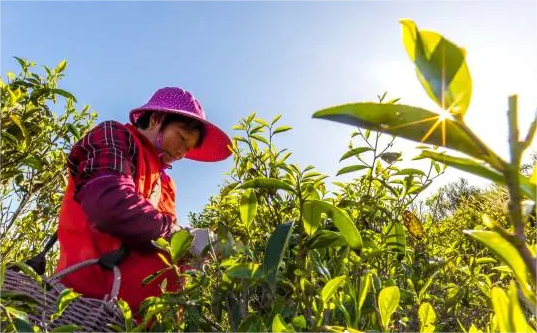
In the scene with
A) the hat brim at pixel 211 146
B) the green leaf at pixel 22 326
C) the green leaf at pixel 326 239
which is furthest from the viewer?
the hat brim at pixel 211 146

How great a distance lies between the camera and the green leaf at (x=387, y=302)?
70 cm

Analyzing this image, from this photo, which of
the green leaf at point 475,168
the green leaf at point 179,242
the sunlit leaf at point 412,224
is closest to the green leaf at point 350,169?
the sunlit leaf at point 412,224

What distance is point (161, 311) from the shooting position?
3.83 ft

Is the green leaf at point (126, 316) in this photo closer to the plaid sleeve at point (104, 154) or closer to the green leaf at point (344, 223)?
the green leaf at point (344, 223)

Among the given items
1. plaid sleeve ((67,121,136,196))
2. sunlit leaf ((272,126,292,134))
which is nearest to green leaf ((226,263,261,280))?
sunlit leaf ((272,126,292,134))

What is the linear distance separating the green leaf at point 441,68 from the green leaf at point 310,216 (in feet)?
1.54

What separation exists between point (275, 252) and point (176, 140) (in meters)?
1.93

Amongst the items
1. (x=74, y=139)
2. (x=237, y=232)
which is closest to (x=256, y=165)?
(x=237, y=232)

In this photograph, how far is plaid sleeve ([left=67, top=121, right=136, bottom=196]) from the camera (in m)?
1.92

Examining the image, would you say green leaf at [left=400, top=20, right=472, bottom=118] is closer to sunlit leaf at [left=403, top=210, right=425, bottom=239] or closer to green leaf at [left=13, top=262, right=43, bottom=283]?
green leaf at [left=13, top=262, right=43, bottom=283]

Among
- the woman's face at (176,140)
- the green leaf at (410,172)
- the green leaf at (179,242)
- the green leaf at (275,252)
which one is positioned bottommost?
the green leaf at (275,252)

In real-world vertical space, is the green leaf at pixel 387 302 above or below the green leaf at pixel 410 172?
below

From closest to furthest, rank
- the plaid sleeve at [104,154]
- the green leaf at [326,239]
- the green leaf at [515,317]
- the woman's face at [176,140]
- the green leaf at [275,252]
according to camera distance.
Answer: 1. the green leaf at [515,317]
2. the green leaf at [275,252]
3. the green leaf at [326,239]
4. the plaid sleeve at [104,154]
5. the woman's face at [176,140]

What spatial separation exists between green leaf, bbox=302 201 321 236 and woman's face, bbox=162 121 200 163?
1725mm
